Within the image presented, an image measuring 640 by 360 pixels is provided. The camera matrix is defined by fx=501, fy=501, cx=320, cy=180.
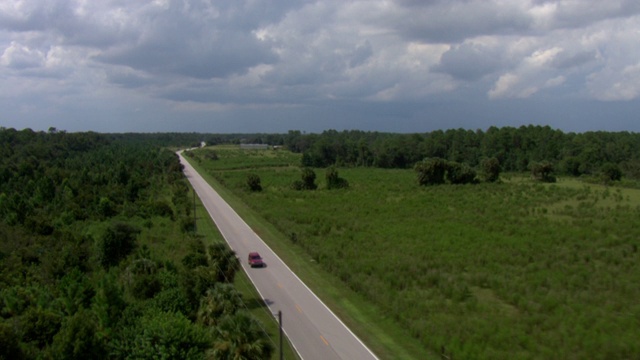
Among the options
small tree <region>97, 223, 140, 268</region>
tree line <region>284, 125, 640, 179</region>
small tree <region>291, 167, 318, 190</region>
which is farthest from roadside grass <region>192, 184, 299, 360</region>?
tree line <region>284, 125, 640, 179</region>

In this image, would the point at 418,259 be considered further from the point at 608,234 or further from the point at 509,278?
the point at 608,234

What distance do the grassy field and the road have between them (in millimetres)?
923

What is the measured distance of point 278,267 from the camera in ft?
112

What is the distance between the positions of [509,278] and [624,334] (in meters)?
9.00

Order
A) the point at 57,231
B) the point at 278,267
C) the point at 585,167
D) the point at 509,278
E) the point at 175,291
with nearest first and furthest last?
1. the point at 175,291
2. the point at 509,278
3. the point at 278,267
4. the point at 57,231
5. the point at 585,167

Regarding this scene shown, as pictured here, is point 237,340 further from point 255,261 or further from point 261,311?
point 255,261

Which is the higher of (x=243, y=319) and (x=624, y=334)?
(x=243, y=319)

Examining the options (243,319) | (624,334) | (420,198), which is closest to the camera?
(243,319)

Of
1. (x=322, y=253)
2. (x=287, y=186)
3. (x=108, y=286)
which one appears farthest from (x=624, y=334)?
(x=287, y=186)

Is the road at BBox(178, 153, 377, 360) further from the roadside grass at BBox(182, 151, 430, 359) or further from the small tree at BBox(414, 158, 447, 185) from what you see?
the small tree at BBox(414, 158, 447, 185)

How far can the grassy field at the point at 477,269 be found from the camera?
71.9 feet

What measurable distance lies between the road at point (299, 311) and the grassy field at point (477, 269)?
923 millimetres

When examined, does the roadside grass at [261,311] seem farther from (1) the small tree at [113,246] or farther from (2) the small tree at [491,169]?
(2) the small tree at [491,169]

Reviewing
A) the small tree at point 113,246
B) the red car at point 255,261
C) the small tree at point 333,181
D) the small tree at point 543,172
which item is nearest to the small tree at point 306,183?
the small tree at point 333,181
